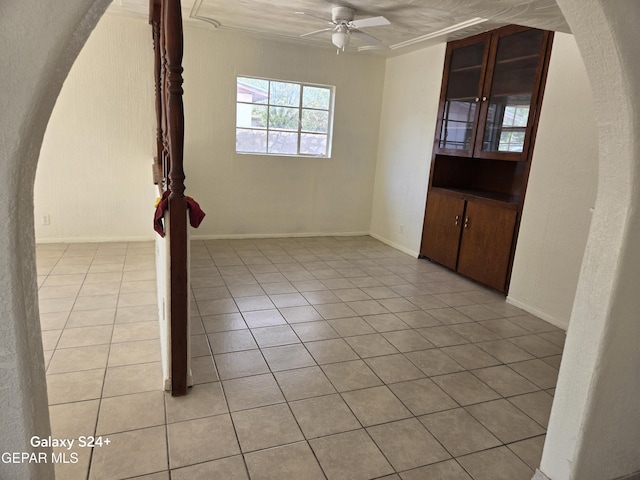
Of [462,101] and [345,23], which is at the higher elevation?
[345,23]

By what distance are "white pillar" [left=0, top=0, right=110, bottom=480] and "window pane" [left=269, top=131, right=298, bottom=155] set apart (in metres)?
4.70

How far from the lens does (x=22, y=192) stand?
949mm

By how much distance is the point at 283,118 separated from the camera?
18.3ft

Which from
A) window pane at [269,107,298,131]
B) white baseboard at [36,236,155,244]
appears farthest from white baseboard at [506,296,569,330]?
white baseboard at [36,236,155,244]

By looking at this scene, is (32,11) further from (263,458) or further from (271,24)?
(271,24)

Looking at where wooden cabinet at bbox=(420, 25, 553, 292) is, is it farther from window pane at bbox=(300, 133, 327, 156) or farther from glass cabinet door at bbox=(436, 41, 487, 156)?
window pane at bbox=(300, 133, 327, 156)

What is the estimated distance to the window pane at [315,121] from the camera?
18.7ft

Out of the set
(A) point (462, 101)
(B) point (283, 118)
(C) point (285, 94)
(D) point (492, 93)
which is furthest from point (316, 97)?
(D) point (492, 93)

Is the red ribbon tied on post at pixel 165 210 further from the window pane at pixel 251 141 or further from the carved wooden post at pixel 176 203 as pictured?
the window pane at pixel 251 141

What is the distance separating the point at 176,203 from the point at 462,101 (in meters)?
3.56

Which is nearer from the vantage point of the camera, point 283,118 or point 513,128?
point 513,128

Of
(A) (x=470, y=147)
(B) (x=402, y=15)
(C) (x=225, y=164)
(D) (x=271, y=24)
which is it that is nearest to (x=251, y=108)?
(C) (x=225, y=164)

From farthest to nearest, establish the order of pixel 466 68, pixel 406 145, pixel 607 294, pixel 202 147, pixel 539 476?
pixel 406 145 → pixel 202 147 → pixel 466 68 → pixel 539 476 → pixel 607 294

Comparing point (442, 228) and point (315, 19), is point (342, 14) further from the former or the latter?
point (442, 228)
